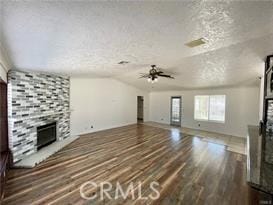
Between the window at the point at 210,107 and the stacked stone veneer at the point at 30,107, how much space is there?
6.89 meters

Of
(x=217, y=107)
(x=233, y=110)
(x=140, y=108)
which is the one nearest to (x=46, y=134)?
(x=140, y=108)

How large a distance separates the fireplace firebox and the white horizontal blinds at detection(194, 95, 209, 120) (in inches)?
279

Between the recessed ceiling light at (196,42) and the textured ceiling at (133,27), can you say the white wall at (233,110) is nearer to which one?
the textured ceiling at (133,27)

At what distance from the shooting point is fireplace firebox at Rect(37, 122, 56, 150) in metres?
4.53

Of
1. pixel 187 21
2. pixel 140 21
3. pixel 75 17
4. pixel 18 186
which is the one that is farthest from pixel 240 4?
pixel 18 186

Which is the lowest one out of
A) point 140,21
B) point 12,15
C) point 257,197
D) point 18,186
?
point 18,186

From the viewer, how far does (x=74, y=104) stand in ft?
21.3

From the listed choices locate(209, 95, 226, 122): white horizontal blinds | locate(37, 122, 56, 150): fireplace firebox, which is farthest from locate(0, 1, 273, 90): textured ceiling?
locate(209, 95, 226, 122): white horizontal blinds

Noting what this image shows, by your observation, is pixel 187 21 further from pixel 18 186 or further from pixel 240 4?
pixel 18 186

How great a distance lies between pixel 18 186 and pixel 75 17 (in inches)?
123

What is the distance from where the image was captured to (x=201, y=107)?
8297 millimetres

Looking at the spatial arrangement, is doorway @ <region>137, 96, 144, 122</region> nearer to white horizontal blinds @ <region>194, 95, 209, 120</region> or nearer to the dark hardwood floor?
white horizontal blinds @ <region>194, 95, 209, 120</region>

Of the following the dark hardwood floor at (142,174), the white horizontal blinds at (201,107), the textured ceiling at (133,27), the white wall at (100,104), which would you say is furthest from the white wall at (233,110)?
the textured ceiling at (133,27)

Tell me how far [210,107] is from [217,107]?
349mm
